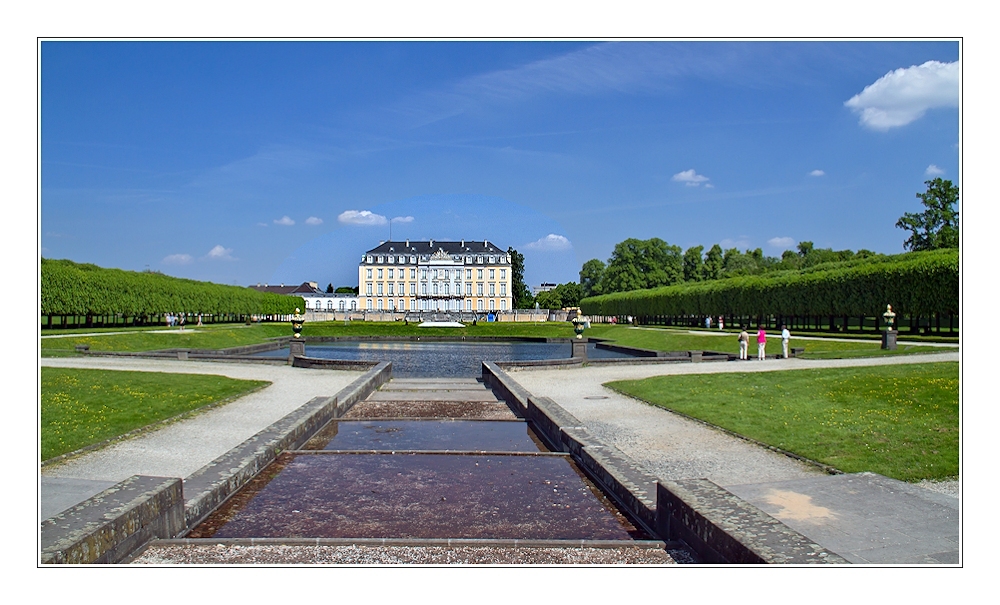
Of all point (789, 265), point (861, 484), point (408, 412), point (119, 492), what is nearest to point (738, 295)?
point (789, 265)

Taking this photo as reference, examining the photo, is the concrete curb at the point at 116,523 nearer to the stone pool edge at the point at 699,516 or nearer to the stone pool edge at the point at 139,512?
the stone pool edge at the point at 139,512

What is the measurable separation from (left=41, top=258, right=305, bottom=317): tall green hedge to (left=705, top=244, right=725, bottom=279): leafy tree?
56676mm

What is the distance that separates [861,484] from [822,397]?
6.24 meters

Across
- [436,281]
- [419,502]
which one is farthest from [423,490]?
[436,281]

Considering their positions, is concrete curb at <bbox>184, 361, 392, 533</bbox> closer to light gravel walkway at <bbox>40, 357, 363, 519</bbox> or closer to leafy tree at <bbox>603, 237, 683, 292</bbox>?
light gravel walkway at <bbox>40, 357, 363, 519</bbox>

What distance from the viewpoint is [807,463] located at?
7.61 m

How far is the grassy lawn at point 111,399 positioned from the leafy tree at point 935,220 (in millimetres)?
49782

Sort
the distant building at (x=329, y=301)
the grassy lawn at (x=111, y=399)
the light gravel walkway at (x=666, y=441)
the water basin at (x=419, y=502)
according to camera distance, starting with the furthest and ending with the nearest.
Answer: the distant building at (x=329, y=301) < the grassy lawn at (x=111, y=399) < the light gravel walkway at (x=666, y=441) < the water basin at (x=419, y=502)

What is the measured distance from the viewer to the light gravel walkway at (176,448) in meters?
6.52

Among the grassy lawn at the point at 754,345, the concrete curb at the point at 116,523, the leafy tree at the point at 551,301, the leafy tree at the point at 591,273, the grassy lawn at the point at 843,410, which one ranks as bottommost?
the grassy lawn at the point at 754,345

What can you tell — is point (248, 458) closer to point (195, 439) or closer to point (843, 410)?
point (195, 439)

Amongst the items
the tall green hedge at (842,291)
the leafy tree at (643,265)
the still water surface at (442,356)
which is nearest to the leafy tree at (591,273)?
the leafy tree at (643,265)

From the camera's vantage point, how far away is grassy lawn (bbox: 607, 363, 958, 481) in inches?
302

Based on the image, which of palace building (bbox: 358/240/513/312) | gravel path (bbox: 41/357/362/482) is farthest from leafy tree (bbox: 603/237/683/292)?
gravel path (bbox: 41/357/362/482)
